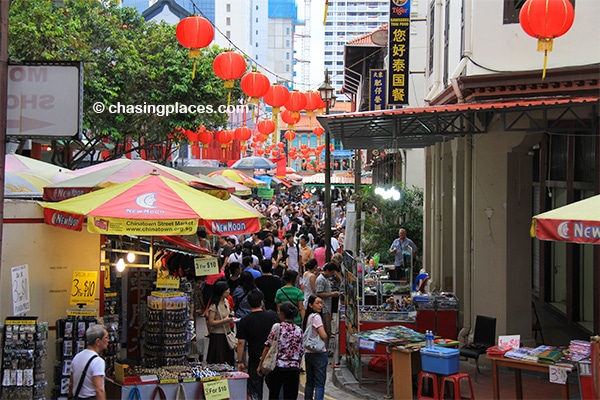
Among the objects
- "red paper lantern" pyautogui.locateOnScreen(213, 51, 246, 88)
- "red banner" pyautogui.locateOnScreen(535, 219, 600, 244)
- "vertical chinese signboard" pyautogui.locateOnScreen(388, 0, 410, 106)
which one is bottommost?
"red banner" pyautogui.locateOnScreen(535, 219, 600, 244)

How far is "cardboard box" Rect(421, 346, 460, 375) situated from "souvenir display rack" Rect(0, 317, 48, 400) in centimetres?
492

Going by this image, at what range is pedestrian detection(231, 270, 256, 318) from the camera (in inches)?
452

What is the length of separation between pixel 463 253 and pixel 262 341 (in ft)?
25.8

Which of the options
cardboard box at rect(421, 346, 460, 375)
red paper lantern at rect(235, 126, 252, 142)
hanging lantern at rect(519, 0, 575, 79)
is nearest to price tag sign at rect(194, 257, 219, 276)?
cardboard box at rect(421, 346, 460, 375)

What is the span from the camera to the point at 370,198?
83.3 ft

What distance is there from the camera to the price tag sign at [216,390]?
27.8ft

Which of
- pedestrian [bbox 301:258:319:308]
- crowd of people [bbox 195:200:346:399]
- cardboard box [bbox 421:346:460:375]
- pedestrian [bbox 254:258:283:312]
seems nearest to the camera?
crowd of people [bbox 195:200:346:399]

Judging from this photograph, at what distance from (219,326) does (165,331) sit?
1.06 m

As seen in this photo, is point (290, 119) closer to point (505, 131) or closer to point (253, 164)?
point (505, 131)

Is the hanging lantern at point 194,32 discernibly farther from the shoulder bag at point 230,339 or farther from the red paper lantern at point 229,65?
the shoulder bag at point 230,339

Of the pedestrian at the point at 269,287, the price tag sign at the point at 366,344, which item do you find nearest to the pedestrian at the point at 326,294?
the pedestrian at the point at 269,287

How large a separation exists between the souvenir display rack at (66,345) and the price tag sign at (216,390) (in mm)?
1730

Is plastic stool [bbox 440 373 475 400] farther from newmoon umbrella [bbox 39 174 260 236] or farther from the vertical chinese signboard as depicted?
the vertical chinese signboard

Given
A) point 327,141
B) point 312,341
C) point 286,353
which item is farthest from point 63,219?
point 327,141
